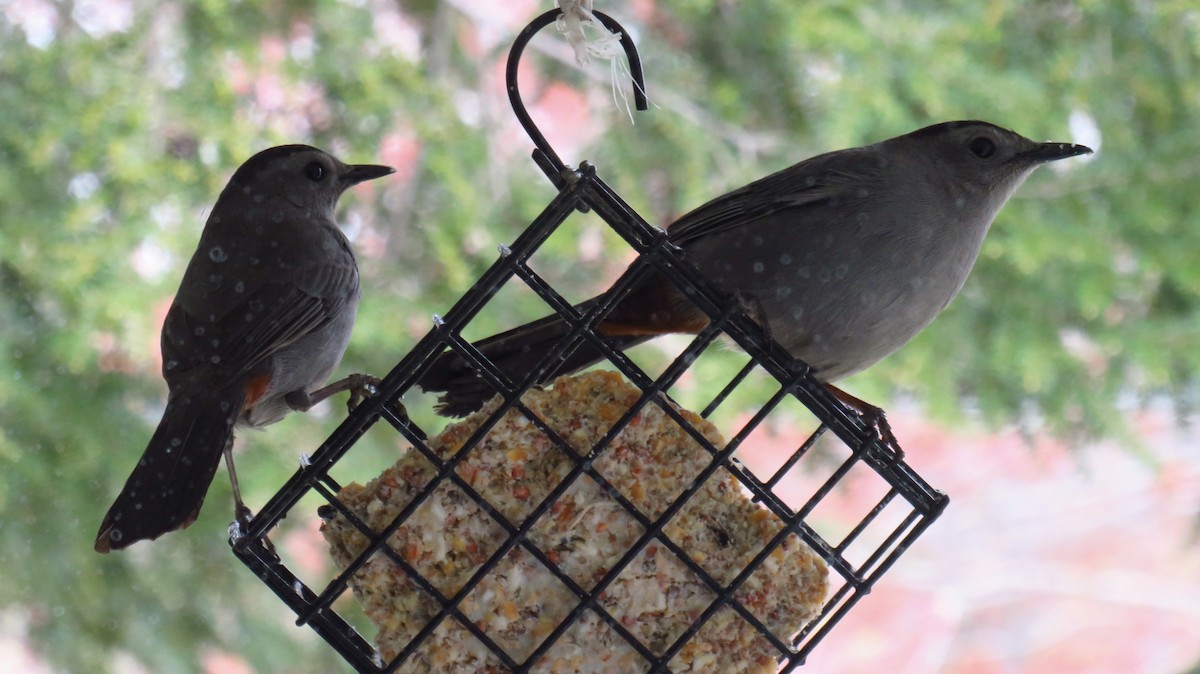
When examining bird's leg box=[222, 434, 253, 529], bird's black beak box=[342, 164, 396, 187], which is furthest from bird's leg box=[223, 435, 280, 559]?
bird's black beak box=[342, 164, 396, 187]

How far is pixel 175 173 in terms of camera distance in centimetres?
411

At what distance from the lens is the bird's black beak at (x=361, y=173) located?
→ 9.70 feet

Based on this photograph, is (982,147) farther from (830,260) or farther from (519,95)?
(519,95)

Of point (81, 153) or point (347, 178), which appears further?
point (81, 153)

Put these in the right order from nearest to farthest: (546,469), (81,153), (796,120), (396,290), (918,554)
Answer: (546,469) < (81,153) < (396,290) < (796,120) < (918,554)

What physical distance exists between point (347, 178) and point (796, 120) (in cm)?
267

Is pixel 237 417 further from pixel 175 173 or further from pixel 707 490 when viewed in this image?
pixel 175 173

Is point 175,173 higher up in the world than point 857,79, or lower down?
lower down

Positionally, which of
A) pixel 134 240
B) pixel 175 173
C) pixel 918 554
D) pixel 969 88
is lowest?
pixel 134 240

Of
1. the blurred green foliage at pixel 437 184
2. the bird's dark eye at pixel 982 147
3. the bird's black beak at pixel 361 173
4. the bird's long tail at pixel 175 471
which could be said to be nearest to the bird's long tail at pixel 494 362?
the bird's long tail at pixel 175 471

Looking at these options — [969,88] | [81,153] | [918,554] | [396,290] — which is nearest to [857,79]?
[969,88]

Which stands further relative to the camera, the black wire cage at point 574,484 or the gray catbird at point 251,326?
the gray catbird at point 251,326

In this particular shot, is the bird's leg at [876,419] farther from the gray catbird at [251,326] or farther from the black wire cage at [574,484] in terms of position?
the gray catbird at [251,326]

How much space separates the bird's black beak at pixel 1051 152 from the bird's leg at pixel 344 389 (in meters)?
1.61
